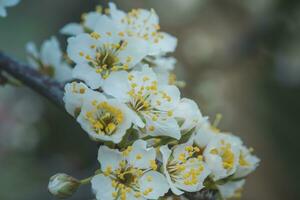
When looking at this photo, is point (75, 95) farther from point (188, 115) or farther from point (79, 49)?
Answer: point (188, 115)

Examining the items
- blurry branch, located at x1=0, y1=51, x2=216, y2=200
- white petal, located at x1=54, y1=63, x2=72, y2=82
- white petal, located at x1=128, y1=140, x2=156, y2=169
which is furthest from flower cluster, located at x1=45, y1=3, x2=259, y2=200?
white petal, located at x1=54, y1=63, x2=72, y2=82

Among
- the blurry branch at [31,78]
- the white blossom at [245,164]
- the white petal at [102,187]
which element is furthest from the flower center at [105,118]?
the white blossom at [245,164]

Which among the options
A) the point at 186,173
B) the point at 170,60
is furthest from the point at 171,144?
the point at 170,60

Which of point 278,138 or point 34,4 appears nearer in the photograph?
point 34,4

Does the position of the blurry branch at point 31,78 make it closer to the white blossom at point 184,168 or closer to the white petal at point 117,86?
the white petal at point 117,86

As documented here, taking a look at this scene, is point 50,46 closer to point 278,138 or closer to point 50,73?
point 50,73

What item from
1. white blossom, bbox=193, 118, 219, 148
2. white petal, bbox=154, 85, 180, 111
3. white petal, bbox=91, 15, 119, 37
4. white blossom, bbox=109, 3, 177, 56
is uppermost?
white blossom, bbox=109, 3, 177, 56

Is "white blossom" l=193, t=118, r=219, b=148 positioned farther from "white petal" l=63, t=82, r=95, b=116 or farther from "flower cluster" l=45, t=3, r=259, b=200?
"white petal" l=63, t=82, r=95, b=116
